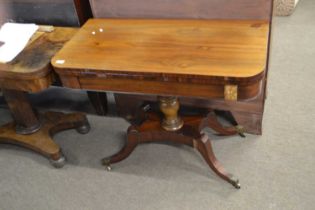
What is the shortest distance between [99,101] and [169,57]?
2.69ft

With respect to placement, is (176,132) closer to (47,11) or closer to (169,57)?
(169,57)

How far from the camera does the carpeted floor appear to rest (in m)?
1.36

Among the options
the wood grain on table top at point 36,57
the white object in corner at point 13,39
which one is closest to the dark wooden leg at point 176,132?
the wood grain on table top at point 36,57

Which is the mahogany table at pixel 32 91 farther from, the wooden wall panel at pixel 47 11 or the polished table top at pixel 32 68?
the wooden wall panel at pixel 47 11

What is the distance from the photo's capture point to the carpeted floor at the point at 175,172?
1.36 m

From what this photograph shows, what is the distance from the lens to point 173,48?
1129mm

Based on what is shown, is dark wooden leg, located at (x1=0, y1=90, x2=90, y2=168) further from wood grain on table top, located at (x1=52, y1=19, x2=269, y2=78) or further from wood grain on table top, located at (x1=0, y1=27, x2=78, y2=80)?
wood grain on table top, located at (x1=52, y1=19, x2=269, y2=78)

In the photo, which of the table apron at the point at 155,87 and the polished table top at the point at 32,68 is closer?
the table apron at the point at 155,87

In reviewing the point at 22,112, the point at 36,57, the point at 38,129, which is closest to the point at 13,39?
the point at 36,57

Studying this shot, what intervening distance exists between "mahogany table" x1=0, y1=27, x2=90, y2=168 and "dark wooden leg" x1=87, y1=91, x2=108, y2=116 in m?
0.12

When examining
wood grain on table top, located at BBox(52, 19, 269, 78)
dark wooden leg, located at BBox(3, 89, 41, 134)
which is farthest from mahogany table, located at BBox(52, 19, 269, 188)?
dark wooden leg, located at BBox(3, 89, 41, 134)

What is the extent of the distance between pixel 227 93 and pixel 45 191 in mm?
972

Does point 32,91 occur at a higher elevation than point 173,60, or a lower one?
lower

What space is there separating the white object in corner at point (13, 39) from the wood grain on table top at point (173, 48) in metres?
0.27
